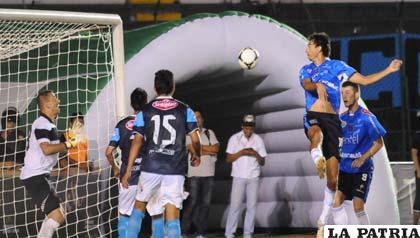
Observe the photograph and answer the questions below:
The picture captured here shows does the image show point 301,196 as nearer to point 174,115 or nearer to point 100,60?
point 100,60

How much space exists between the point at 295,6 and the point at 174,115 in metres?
8.32

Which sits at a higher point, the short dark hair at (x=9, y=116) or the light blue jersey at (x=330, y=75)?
the light blue jersey at (x=330, y=75)

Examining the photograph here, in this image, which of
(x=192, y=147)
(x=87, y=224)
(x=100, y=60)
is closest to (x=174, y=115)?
(x=192, y=147)

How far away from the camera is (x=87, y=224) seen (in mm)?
12023

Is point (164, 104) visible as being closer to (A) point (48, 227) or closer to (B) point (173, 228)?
(B) point (173, 228)

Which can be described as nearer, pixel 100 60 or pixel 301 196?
A: pixel 100 60

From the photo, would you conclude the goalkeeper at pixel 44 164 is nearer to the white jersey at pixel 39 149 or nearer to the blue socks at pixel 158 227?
the white jersey at pixel 39 149

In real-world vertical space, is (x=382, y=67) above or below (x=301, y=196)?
above

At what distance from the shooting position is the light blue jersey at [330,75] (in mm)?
9938

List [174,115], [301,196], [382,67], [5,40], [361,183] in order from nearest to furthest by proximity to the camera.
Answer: [174,115]
[361,183]
[5,40]
[301,196]
[382,67]

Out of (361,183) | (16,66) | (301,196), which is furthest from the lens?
(301,196)

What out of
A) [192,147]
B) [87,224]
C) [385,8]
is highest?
[385,8]

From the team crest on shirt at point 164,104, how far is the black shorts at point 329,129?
1.37 meters

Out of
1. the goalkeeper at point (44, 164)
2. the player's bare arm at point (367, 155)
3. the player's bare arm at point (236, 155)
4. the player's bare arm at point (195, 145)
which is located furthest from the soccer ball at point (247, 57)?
the player's bare arm at point (195, 145)
